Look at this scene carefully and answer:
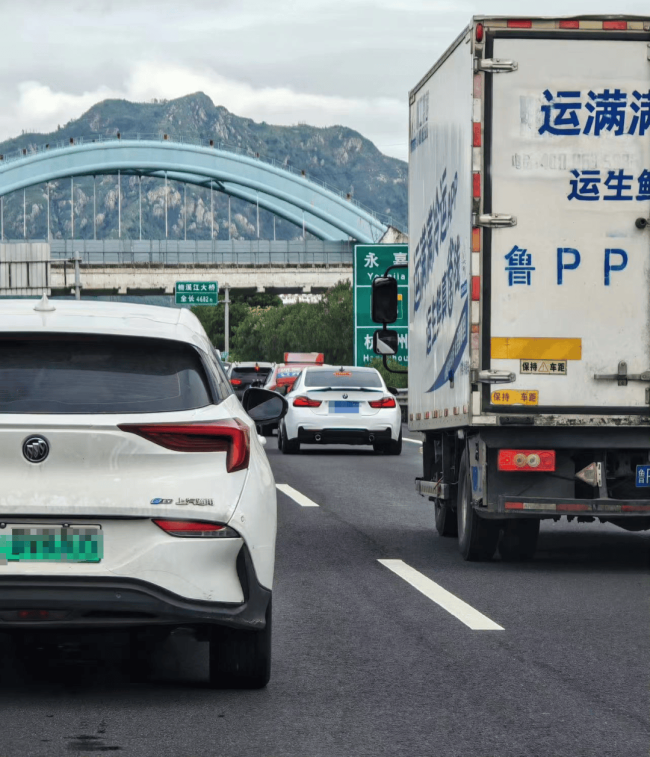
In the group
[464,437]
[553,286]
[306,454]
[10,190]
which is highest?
[10,190]

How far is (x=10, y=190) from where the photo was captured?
4904 inches

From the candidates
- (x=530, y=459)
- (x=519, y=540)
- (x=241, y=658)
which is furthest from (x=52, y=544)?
(x=519, y=540)

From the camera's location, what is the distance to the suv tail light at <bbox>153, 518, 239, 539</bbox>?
5590 mm

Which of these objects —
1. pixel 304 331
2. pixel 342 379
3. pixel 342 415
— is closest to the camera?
pixel 342 415

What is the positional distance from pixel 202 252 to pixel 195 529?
99913 millimetres

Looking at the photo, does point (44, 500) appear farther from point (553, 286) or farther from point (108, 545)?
point (553, 286)

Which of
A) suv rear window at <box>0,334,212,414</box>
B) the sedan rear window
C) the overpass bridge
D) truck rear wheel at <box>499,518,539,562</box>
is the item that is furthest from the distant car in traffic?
the overpass bridge

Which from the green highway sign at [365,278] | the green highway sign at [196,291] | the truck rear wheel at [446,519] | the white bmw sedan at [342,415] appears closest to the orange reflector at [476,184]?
the truck rear wheel at [446,519]

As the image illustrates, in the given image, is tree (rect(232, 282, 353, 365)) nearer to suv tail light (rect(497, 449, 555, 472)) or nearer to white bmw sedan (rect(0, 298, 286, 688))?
suv tail light (rect(497, 449, 555, 472))

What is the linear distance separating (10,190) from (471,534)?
118 m

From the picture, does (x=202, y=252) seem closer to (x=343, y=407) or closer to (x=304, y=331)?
(x=304, y=331)

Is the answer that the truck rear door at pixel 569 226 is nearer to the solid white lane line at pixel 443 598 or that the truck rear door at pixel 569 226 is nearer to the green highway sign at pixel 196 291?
the solid white lane line at pixel 443 598

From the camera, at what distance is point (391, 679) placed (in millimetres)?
6480

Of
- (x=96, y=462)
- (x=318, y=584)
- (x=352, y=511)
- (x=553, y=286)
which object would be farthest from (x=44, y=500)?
(x=352, y=511)
